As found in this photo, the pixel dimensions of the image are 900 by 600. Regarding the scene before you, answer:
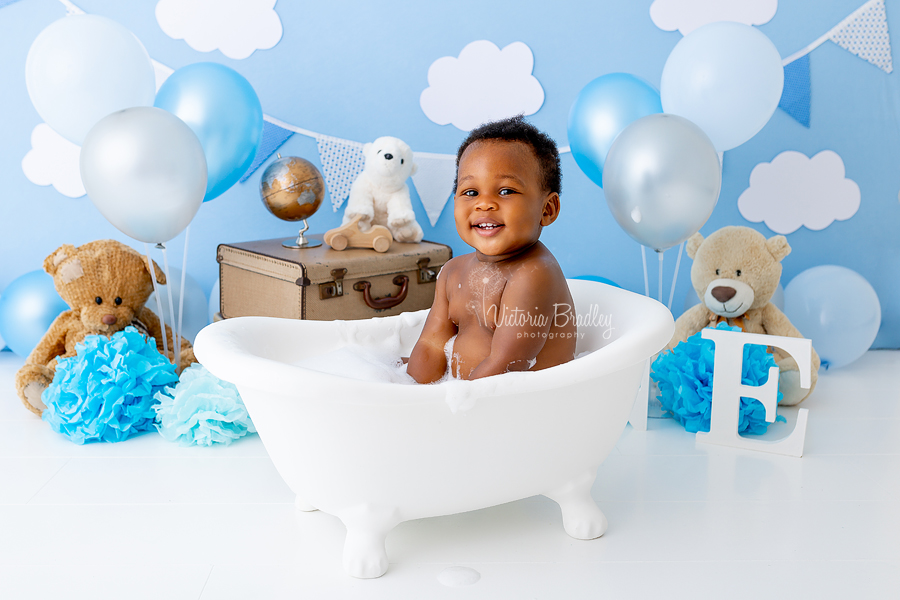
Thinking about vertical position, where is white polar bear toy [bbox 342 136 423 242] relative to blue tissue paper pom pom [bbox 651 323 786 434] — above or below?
above

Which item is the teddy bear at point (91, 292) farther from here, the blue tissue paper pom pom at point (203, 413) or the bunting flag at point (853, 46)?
the bunting flag at point (853, 46)

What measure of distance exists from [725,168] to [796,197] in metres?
0.29

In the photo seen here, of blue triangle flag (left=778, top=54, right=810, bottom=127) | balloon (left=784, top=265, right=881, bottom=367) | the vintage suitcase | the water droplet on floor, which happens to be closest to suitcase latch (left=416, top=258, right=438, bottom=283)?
the vintage suitcase

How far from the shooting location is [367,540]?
1.25 m

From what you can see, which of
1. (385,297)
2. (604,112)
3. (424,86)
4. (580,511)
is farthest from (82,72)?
(580,511)

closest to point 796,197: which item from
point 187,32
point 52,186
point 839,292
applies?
point 839,292

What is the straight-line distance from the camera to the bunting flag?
2.55 meters

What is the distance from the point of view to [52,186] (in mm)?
2641

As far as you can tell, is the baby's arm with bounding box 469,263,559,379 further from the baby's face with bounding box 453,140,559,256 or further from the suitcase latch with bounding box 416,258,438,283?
the suitcase latch with bounding box 416,258,438,283

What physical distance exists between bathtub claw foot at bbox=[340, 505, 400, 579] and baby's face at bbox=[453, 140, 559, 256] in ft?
1.77

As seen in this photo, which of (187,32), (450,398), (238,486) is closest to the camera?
(450,398)

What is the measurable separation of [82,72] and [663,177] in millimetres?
1538

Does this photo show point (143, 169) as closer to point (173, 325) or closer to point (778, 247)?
point (173, 325)

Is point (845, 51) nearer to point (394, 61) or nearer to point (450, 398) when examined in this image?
point (394, 61)
